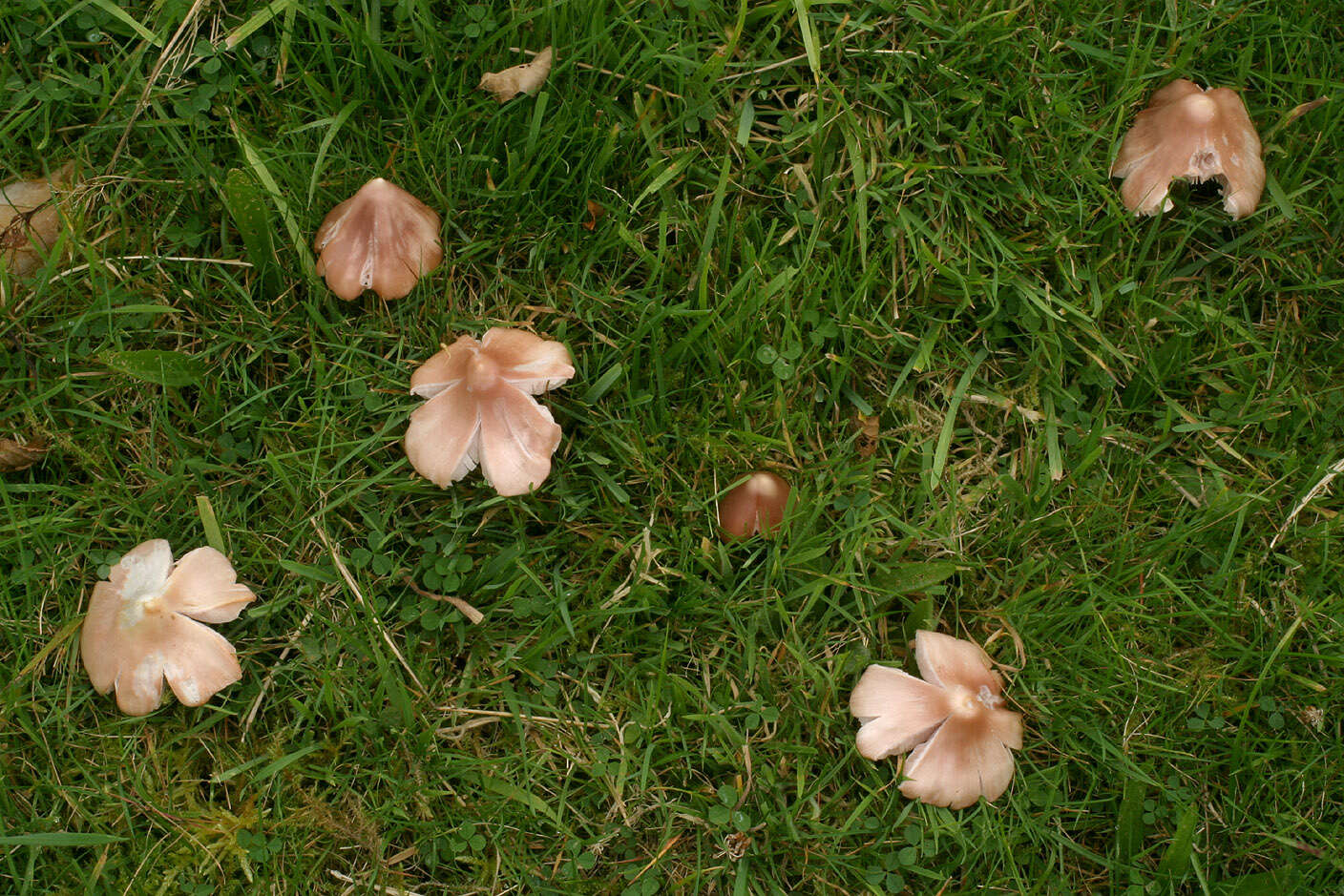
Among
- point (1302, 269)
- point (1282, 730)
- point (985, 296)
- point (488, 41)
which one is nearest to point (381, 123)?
point (488, 41)

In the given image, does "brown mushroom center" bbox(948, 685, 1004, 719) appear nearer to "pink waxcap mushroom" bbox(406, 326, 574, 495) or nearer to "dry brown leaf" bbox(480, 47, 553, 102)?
"pink waxcap mushroom" bbox(406, 326, 574, 495)

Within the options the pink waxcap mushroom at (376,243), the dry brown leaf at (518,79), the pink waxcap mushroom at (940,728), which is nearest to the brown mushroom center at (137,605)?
the pink waxcap mushroom at (376,243)

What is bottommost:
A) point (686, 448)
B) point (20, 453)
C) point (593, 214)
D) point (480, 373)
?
point (686, 448)

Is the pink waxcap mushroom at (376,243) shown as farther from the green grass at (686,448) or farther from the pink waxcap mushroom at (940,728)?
the pink waxcap mushroom at (940,728)

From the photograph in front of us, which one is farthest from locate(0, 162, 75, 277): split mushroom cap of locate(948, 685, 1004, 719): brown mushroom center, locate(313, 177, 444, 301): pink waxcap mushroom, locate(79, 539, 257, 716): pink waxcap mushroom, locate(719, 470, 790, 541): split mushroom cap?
locate(948, 685, 1004, 719): brown mushroom center

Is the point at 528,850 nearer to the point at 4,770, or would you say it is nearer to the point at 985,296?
the point at 4,770

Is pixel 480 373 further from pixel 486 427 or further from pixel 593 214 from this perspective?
pixel 593 214

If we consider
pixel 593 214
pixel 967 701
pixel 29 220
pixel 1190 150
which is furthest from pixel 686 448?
pixel 29 220
